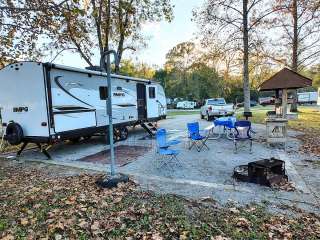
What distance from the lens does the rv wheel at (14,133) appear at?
26.7 feet

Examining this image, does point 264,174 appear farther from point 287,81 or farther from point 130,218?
point 287,81

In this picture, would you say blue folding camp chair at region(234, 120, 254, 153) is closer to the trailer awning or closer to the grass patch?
the trailer awning

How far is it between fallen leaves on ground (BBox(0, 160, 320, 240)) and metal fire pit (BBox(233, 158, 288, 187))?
4.04 ft

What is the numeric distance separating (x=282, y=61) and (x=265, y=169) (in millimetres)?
19240

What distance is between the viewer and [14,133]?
8195 mm

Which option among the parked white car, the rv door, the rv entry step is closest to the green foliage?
the parked white car

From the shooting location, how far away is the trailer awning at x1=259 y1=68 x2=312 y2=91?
10.5m

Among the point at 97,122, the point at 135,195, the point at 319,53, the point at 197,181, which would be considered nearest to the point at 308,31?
the point at 319,53

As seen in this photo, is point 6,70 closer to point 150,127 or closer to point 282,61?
point 150,127

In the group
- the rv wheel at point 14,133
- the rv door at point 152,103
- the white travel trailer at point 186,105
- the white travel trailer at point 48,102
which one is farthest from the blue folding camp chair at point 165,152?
the white travel trailer at point 186,105

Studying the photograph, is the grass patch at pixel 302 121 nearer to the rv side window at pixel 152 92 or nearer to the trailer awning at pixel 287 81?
the trailer awning at pixel 287 81

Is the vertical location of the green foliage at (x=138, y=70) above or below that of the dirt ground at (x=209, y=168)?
above

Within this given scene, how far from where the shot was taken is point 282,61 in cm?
2195

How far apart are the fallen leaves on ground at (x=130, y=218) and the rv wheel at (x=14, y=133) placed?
3.27 m
